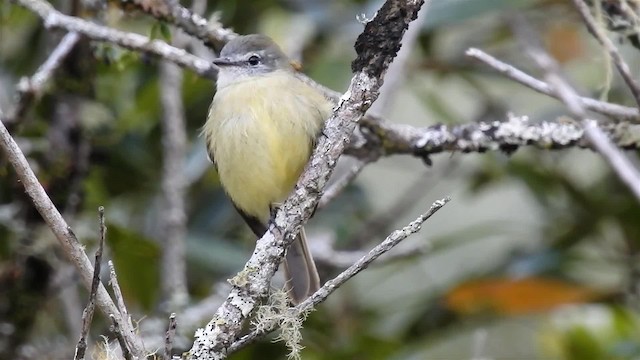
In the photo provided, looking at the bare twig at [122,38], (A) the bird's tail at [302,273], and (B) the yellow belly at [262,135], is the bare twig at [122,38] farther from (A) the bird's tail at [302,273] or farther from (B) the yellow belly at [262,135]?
(A) the bird's tail at [302,273]

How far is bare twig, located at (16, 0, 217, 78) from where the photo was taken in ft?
8.32

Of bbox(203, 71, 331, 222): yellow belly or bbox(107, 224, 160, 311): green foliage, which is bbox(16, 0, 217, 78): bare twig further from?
bbox(107, 224, 160, 311): green foliage

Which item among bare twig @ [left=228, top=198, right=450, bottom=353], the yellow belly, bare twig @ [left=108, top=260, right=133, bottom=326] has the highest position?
the yellow belly

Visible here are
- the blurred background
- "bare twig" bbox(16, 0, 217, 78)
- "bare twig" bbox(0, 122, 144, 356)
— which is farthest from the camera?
the blurred background

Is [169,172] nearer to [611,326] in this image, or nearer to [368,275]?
[368,275]

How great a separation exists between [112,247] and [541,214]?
1.58 m

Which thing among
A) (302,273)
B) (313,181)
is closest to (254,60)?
(302,273)

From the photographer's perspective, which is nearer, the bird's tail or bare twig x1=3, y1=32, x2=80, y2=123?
bare twig x1=3, y1=32, x2=80, y2=123

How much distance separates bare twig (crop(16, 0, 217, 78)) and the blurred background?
0.52ft

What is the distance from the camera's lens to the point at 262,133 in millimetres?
2775

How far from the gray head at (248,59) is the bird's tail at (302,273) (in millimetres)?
462

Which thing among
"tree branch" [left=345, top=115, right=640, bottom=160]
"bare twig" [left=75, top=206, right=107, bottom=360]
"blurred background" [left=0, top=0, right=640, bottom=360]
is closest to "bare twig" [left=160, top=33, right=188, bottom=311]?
"blurred background" [left=0, top=0, right=640, bottom=360]

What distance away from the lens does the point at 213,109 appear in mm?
2924

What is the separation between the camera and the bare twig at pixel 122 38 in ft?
8.32
